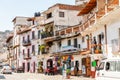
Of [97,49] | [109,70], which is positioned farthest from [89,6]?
[109,70]

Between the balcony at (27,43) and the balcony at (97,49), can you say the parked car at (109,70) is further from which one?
the balcony at (27,43)

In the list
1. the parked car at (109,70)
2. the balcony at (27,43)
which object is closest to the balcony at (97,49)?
the parked car at (109,70)

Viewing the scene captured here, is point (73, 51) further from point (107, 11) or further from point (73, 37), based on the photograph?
point (107, 11)

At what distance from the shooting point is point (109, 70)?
72.6 feet

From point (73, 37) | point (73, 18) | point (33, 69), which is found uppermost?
point (73, 18)

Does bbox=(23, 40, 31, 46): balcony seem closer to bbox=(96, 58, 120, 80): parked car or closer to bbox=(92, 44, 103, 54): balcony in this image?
bbox=(92, 44, 103, 54): balcony

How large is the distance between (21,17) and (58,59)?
1200 inches

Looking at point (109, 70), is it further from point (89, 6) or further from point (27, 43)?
point (27, 43)

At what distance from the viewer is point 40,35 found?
209 ft

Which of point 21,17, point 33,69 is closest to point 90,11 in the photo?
point 33,69

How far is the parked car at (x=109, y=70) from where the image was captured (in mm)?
21013

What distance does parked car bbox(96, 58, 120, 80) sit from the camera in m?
21.0

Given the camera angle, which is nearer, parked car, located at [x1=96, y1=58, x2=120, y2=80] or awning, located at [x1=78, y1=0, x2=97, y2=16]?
parked car, located at [x1=96, y1=58, x2=120, y2=80]

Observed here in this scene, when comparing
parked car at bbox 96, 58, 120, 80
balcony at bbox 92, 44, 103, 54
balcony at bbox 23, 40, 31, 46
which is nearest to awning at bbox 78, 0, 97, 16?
balcony at bbox 92, 44, 103, 54
